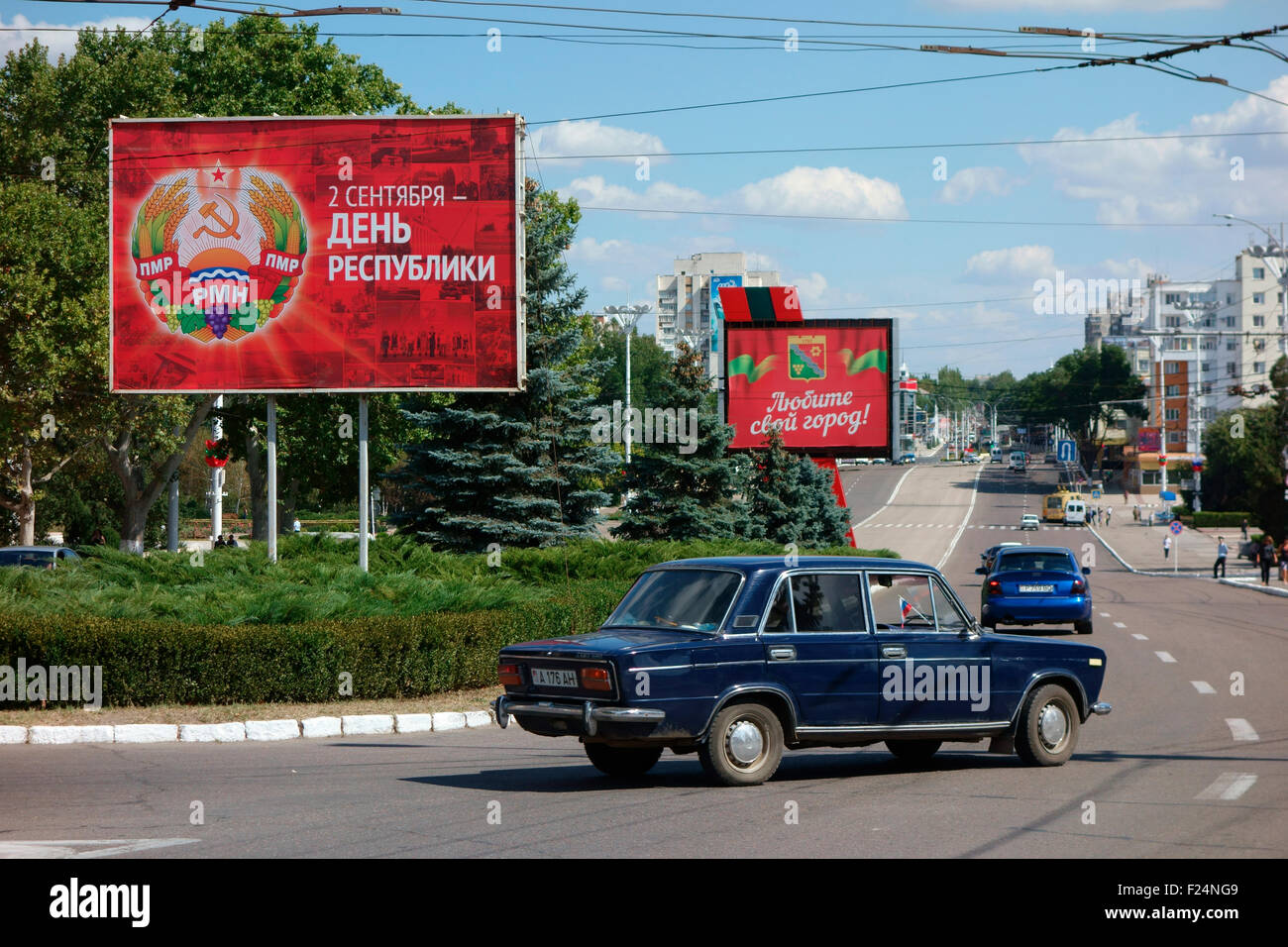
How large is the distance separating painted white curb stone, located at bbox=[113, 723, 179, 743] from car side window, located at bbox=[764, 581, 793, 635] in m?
6.40

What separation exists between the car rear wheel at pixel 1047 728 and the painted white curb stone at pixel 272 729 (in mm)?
6909

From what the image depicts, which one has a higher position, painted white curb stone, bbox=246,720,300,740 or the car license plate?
the car license plate

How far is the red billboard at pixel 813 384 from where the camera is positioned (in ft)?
158

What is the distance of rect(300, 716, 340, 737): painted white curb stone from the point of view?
13656 mm

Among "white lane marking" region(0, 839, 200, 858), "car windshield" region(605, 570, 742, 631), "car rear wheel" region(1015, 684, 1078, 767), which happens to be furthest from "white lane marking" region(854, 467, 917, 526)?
"white lane marking" region(0, 839, 200, 858)

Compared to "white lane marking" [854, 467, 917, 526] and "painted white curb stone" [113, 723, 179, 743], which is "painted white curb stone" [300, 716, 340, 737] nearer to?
"painted white curb stone" [113, 723, 179, 743]

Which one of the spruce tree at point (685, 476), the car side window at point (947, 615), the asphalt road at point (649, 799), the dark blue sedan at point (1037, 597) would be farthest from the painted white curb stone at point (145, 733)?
the spruce tree at point (685, 476)

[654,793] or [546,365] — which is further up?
[546,365]

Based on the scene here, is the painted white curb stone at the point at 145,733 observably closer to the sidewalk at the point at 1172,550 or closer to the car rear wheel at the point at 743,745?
the car rear wheel at the point at 743,745

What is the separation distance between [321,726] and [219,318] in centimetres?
941

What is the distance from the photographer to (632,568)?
2444cm
